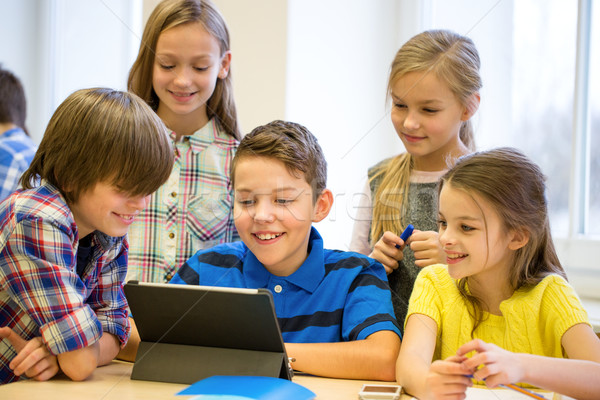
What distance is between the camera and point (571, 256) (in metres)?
1.85

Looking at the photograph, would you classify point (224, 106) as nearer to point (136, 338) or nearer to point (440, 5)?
point (136, 338)

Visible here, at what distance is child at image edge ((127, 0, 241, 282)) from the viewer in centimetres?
150

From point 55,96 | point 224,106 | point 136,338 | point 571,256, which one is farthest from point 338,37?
point 55,96

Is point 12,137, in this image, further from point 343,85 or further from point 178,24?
point 343,85

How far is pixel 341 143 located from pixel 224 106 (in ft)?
2.18

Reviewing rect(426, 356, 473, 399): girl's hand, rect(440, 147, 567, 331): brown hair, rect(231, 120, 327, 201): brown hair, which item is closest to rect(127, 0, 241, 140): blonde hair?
rect(231, 120, 327, 201): brown hair

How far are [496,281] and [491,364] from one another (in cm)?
34

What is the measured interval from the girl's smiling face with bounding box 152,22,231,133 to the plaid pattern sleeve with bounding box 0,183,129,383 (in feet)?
1.87

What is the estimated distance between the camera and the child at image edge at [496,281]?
1.03m

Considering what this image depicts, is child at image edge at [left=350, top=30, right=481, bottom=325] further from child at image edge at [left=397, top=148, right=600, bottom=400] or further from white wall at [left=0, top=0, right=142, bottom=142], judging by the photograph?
white wall at [left=0, top=0, right=142, bottom=142]

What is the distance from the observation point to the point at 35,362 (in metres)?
0.94

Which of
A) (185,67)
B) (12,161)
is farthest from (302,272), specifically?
(12,161)

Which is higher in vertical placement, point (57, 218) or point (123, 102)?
point (123, 102)

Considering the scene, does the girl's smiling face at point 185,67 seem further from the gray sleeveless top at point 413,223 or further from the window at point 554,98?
the window at point 554,98
